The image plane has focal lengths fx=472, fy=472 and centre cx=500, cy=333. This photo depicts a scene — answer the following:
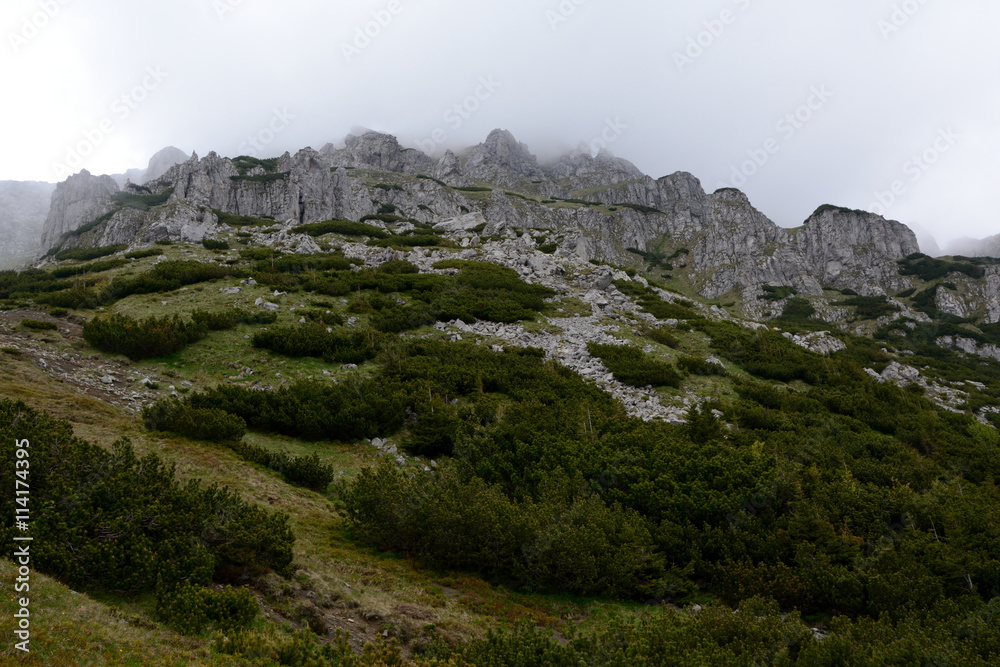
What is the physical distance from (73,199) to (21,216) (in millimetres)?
96380

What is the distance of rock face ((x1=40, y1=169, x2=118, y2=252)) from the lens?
9825 centimetres

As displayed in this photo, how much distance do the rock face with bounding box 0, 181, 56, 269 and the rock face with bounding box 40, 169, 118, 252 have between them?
36984mm

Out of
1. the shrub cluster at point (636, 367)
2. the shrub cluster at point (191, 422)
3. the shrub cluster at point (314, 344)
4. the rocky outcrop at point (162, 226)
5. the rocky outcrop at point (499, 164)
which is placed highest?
the rocky outcrop at point (499, 164)

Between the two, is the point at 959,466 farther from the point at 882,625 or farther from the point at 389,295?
the point at 389,295

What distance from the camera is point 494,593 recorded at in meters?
8.84

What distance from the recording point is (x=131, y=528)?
6.48 m

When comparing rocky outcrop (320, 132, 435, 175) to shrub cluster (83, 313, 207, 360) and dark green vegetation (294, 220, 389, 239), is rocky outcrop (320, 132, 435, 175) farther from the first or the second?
shrub cluster (83, 313, 207, 360)

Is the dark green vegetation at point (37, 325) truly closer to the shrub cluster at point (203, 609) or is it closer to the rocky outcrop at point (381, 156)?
the shrub cluster at point (203, 609)

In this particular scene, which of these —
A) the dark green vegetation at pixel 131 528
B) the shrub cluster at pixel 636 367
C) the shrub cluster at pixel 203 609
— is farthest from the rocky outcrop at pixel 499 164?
the shrub cluster at pixel 203 609

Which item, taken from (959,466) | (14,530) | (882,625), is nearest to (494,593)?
(882,625)

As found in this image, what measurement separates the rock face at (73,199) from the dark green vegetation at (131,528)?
383 ft

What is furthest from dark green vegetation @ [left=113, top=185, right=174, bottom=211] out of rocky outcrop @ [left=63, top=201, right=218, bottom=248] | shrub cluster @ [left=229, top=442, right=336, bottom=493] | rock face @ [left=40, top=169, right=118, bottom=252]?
shrub cluster @ [left=229, top=442, right=336, bottom=493]

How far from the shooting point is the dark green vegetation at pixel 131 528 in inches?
232

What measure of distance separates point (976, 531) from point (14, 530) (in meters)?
16.2
